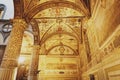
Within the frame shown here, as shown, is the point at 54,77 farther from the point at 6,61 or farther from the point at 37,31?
the point at 6,61

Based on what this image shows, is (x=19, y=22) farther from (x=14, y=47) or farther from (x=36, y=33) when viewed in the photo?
(x=36, y=33)

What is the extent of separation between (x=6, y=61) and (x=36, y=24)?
521 cm

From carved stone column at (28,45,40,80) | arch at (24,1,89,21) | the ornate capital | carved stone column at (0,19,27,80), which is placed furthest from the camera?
carved stone column at (28,45,40,80)

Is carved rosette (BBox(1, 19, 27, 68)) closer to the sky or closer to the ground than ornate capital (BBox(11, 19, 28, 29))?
closer to the ground

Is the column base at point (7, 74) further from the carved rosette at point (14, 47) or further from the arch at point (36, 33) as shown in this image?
the arch at point (36, 33)

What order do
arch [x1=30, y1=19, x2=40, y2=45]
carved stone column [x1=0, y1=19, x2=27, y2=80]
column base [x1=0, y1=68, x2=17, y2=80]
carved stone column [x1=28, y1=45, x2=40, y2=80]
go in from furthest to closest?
1. arch [x1=30, y1=19, x2=40, y2=45]
2. carved stone column [x1=28, y1=45, x2=40, y2=80]
3. carved stone column [x1=0, y1=19, x2=27, y2=80]
4. column base [x1=0, y1=68, x2=17, y2=80]

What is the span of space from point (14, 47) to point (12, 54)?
318 millimetres

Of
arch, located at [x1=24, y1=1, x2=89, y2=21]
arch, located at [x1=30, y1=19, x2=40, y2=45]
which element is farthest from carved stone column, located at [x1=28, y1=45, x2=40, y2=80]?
arch, located at [x1=24, y1=1, x2=89, y2=21]

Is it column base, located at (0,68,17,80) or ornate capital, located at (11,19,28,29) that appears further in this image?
ornate capital, located at (11,19,28,29)

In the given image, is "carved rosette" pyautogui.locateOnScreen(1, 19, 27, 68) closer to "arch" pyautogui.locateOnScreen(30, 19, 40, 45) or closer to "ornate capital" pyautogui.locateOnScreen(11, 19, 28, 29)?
"ornate capital" pyautogui.locateOnScreen(11, 19, 28, 29)

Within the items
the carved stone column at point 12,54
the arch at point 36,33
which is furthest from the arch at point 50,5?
the arch at point 36,33

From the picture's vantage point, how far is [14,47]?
4.96 metres

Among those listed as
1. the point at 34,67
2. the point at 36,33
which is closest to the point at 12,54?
the point at 34,67

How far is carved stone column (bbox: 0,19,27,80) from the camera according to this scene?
4.46 m
